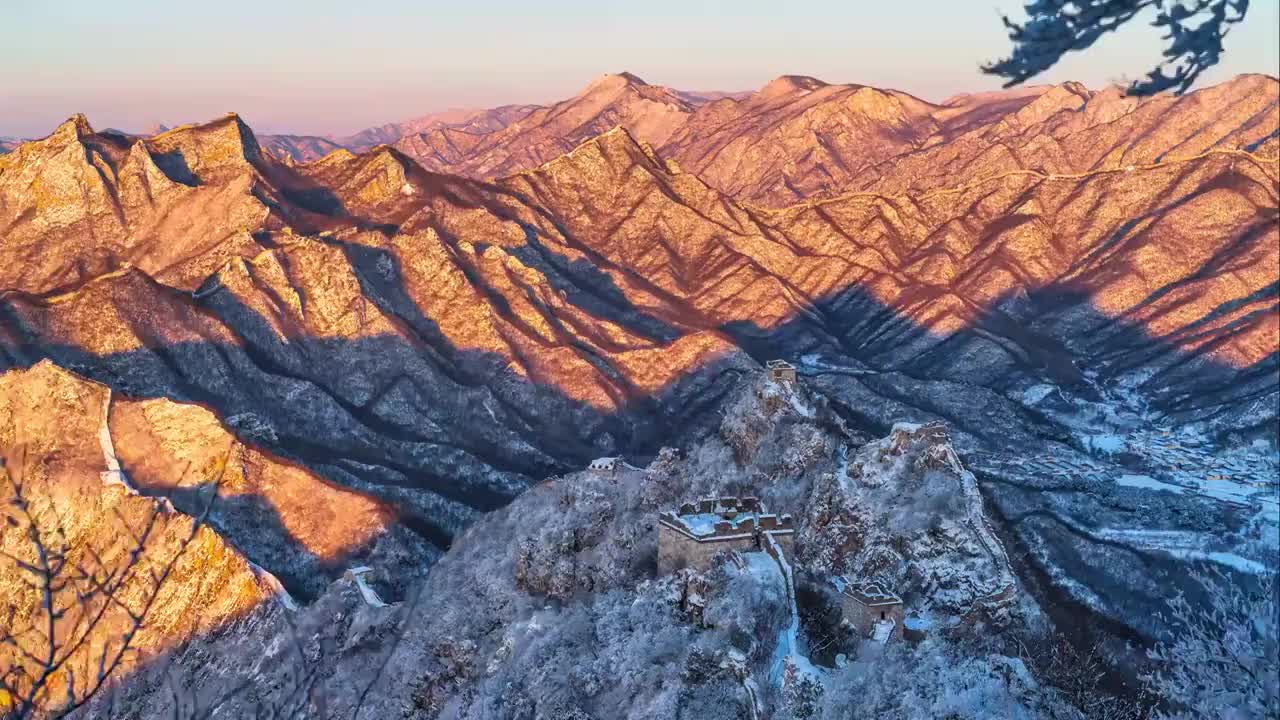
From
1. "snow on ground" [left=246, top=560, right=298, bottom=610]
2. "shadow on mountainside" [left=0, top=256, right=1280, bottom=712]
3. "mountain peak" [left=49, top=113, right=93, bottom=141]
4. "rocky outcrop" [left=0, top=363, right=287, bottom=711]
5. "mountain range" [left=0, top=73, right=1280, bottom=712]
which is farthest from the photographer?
"mountain peak" [left=49, top=113, right=93, bottom=141]

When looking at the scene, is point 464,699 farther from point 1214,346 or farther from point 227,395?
point 1214,346

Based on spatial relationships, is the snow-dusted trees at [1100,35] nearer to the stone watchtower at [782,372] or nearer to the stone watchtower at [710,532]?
the stone watchtower at [710,532]

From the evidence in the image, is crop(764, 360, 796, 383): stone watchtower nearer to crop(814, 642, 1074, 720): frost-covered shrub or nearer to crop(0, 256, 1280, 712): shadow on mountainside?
crop(0, 256, 1280, 712): shadow on mountainside

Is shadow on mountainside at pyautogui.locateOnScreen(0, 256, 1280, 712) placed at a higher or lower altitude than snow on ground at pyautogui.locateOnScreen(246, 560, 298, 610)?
lower

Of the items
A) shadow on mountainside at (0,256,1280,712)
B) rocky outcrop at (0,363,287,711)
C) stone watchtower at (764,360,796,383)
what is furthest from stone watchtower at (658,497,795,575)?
rocky outcrop at (0,363,287,711)

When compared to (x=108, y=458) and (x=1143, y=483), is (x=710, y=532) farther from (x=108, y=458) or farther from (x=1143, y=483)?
(x=1143, y=483)

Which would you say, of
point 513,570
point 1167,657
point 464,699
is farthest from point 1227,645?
point 513,570

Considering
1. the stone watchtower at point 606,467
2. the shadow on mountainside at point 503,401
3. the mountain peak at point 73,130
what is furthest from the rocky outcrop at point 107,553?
the mountain peak at point 73,130
